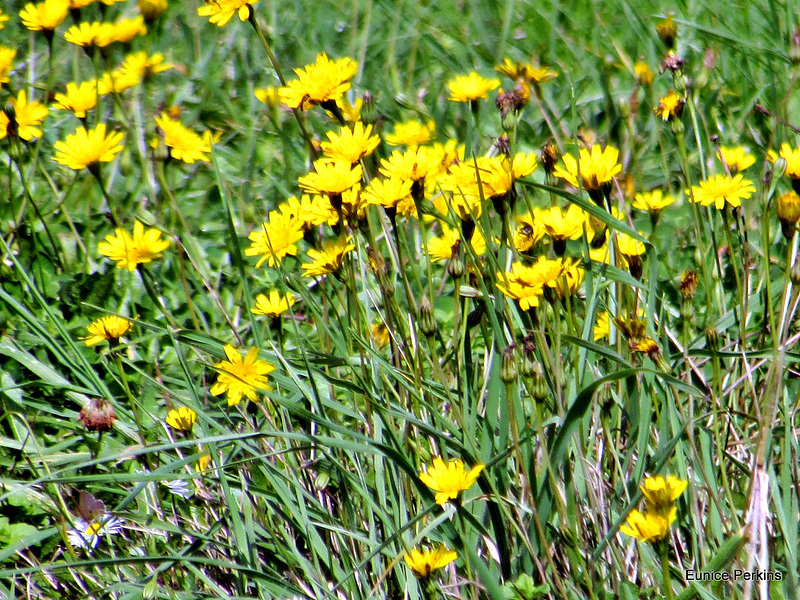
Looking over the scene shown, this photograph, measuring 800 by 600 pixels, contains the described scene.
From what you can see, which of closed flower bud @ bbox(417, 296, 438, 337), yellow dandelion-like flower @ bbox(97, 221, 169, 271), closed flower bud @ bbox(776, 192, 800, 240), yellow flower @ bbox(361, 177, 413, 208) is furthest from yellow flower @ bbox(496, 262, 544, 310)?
yellow dandelion-like flower @ bbox(97, 221, 169, 271)

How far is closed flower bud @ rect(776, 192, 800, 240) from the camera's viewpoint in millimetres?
1334

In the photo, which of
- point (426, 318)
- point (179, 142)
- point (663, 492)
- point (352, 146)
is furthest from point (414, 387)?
point (179, 142)

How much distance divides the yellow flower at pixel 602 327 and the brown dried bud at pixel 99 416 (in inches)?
35.4

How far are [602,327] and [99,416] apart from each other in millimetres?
944

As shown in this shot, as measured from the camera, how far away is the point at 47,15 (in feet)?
6.97

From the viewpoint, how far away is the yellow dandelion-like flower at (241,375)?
1.37 metres

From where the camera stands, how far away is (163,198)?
2631 millimetres

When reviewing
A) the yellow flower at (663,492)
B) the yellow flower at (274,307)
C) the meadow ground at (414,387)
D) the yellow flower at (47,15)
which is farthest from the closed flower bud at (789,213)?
the yellow flower at (47,15)

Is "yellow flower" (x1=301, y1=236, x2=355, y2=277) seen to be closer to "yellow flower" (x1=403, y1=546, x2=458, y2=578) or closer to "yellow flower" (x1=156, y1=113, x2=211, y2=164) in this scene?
"yellow flower" (x1=403, y1=546, x2=458, y2=578)

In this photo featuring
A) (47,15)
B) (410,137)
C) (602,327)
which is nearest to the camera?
(602,327)

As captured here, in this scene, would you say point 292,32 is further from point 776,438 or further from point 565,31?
point 776,438

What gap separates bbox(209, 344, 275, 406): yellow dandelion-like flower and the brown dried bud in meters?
0.21

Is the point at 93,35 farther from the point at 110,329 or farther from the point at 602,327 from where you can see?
the point at 602,327

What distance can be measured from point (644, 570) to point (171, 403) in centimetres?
104
